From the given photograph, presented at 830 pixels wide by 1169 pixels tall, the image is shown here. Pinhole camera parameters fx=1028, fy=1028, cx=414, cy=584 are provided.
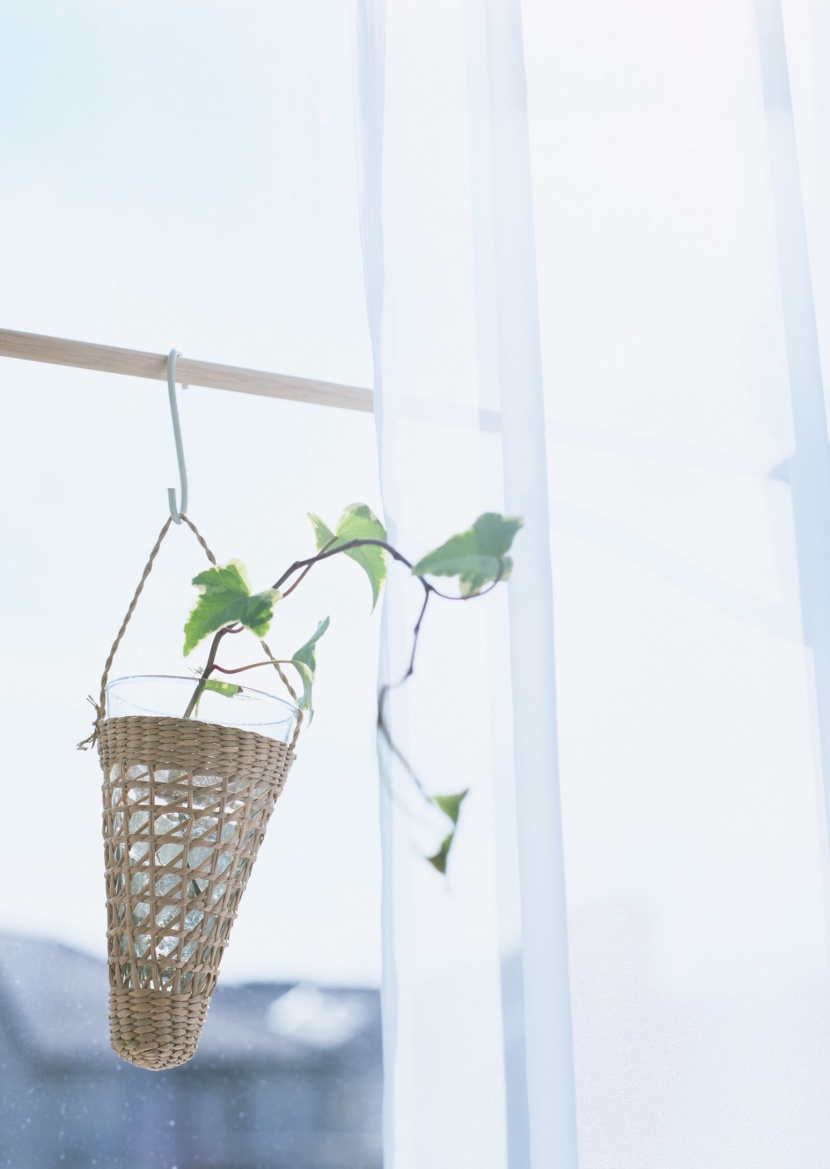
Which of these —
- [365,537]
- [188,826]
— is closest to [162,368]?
[365,537]

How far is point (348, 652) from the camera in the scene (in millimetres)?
981

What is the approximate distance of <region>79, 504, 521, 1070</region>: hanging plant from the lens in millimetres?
604

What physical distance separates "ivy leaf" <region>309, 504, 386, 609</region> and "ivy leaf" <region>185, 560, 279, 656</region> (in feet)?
0.24

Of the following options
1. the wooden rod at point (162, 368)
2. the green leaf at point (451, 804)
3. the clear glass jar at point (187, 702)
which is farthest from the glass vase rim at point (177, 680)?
the wooden rod at point (162, 368)

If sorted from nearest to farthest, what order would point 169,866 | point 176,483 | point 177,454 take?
point 169,866 → point 177,454 → point 176,483

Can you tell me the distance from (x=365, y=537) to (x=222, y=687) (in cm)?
14

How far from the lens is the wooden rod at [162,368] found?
0.79 m

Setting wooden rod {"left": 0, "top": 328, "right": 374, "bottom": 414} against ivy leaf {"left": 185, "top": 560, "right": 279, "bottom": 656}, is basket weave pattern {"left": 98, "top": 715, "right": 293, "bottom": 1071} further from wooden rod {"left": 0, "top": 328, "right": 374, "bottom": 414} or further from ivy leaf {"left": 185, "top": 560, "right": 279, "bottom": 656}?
wooden rod {"left": 0, "top": 328, "right": 374, "bottom": 414}

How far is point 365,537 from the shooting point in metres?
0.69

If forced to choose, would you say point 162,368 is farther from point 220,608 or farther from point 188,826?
point 188,826

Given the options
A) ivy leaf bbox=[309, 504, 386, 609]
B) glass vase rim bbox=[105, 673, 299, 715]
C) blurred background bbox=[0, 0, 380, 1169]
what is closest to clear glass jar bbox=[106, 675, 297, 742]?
glass vase rim bbox=[105, 673, 299, 715]

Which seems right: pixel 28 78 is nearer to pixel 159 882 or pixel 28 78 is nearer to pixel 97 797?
pixel 97 797

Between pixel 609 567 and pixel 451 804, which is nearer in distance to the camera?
pixel 451 804

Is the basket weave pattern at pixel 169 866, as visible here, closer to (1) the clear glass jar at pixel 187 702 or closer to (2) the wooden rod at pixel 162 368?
(1) the clear glass jar at pixel 187 702
